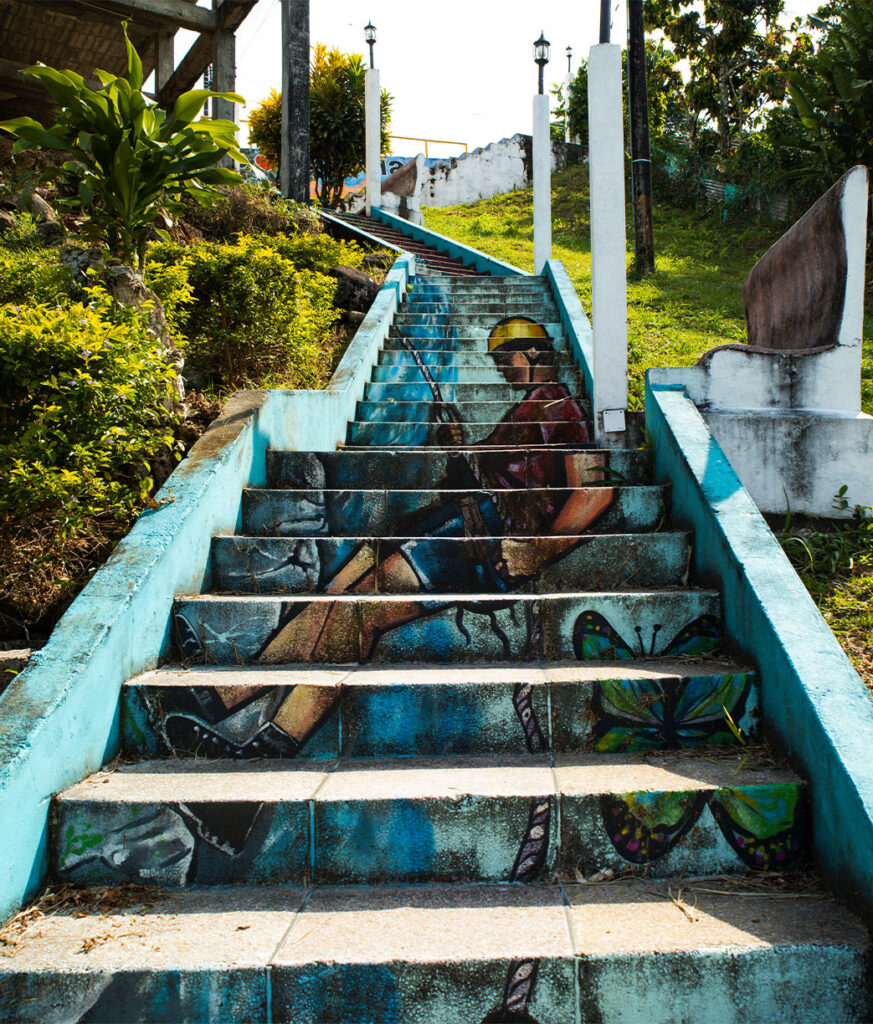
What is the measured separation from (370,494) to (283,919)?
209 cm

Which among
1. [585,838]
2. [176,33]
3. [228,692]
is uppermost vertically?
[176,33]

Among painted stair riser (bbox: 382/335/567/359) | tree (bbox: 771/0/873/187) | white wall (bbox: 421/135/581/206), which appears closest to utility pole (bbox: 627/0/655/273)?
tree (bbox: 771/0/873/187)

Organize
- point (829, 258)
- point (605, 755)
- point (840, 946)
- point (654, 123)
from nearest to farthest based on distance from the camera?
point (840, 946), point (605, 755), point (829, 258), point (654, 123)

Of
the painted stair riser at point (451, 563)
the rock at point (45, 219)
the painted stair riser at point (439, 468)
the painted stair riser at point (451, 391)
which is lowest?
the painted stair riser at point (451, 563)

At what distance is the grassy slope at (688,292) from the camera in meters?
3.38

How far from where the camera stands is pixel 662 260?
14383mm

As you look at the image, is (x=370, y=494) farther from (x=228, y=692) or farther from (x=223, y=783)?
(x=223, y=783)

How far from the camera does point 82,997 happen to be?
1.76m

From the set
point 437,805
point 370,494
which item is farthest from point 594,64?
point 437,805

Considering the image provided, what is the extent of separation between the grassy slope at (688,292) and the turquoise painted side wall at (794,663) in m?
0.54

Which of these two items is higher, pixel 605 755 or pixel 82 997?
pixel 605 755

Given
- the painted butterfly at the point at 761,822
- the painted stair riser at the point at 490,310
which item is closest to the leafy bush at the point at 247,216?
the painted stair riser at the point at 490,310

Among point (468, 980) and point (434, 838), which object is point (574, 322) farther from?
point (468, 980)

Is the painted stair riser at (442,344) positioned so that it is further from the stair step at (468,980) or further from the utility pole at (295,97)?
the utility pole at (295,97)
